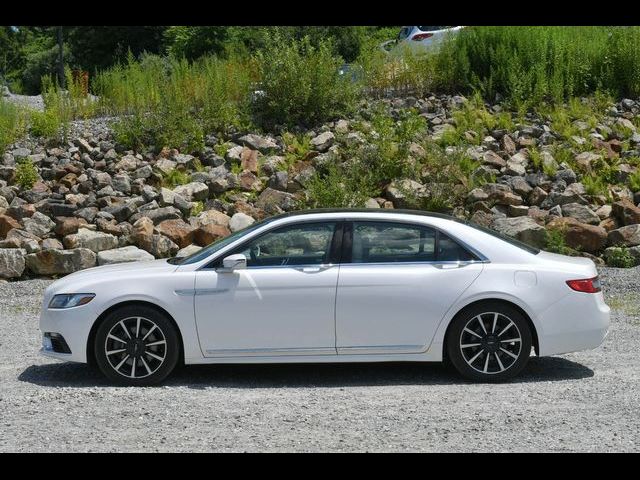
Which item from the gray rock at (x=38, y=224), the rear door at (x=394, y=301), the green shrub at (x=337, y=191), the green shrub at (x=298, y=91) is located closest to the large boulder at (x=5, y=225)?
the gray rock at (x=38, y=224)

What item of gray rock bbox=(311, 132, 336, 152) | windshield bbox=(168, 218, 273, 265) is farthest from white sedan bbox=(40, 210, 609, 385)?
gray rock bbox=(311, 132, 336, 152)

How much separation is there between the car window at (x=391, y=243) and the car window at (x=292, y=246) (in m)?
0.25

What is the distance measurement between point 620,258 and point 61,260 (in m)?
7.59

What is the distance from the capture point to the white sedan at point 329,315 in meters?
8.45

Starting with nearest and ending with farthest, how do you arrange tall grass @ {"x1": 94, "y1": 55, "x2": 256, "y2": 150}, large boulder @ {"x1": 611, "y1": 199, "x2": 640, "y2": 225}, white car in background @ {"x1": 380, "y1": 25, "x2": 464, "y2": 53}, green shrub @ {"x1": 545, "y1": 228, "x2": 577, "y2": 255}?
green shrub @ {"x1": 545, "y1": 228, "x2": 577, "y2": 255}
large boulder @ {"x1": 611, "y1": 199, "x2": 640, "y2": 225}
tall grass @ {"x1": 94, "y1": 55, "x2": 256, "y2": 150}
white car in background @ {"x1": 380, "y1": 25, "x2": 464, "y2": 53}

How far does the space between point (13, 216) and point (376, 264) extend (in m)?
8.41

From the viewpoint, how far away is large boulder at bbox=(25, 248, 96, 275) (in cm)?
1389

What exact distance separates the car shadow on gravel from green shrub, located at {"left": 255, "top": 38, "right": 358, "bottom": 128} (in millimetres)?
8995

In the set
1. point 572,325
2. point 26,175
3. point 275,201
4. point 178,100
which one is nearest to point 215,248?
point 572,325

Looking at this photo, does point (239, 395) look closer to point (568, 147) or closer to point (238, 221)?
point (238, 221)

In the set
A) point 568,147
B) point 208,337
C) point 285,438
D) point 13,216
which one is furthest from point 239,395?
point 568,147

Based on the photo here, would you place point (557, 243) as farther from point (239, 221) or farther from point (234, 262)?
point (234, 262)

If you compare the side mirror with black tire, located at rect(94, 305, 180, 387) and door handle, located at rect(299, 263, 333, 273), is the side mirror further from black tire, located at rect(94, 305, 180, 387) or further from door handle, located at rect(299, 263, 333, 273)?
black tire, located at rect(94, 305, 180, 387)

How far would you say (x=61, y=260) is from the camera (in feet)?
45.6
